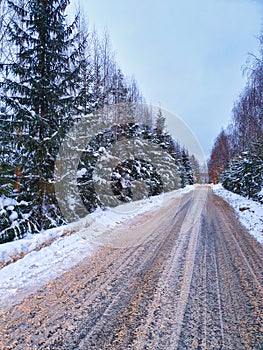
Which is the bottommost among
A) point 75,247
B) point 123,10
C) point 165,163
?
point 75,247

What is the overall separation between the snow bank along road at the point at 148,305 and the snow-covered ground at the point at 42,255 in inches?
→ 10.6

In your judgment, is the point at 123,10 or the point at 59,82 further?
the point at 123,10

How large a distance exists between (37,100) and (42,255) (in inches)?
177

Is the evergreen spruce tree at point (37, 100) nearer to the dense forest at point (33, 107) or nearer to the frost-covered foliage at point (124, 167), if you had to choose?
the dense forest at point (33, 107)

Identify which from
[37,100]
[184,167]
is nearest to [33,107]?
[37,100]

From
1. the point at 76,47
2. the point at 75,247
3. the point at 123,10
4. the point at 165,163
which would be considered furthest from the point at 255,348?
the point at 123,10

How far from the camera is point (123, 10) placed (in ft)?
59.5

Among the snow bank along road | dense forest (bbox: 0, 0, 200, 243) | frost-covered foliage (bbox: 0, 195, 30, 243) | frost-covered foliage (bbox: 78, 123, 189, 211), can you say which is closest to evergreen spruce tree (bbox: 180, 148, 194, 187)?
frost-covered foliage (bbox: 78, 123, 189, 211)

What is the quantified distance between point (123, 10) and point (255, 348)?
2227 centimetres

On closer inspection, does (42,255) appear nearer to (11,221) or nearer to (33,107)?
(11,221)

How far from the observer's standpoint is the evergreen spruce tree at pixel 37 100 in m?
6.14

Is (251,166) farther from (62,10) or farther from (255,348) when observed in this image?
(255,348)

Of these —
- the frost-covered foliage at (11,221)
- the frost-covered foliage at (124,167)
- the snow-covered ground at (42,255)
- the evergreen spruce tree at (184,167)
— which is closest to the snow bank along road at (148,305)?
the snow-covered ground at (42,255)

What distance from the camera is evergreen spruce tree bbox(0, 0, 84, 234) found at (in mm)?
6141
